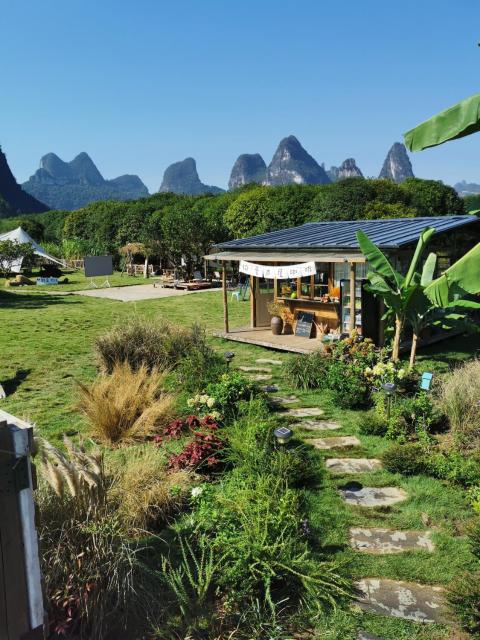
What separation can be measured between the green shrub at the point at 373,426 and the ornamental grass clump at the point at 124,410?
8.84 ft

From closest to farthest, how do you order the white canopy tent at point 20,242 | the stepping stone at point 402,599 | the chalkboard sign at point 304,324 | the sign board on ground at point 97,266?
1. the stepping stone at point 402,599
2. the chalkboard sign at point 304,324
3. the sign board on ground at point 97,266
4. the white canopy tent at point 20,242

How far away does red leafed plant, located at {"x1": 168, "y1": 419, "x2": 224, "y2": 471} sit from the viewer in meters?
5.91

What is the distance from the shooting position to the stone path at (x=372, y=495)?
17.8ft

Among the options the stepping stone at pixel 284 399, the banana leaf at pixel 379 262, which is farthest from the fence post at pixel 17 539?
the banana leaf at pixel 379 262

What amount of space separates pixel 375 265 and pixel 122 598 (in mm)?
7855

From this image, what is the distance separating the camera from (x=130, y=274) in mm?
37781

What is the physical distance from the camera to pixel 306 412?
8148 mm

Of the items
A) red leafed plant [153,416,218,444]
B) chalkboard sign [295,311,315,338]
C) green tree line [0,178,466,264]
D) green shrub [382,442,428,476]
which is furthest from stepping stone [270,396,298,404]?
green tree line [0,178,466,264]

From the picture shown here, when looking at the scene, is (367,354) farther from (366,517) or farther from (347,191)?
(347,191)

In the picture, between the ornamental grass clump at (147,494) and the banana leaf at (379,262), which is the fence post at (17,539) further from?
the banana leaf at (379,262)

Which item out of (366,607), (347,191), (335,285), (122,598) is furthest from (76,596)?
(347,191)

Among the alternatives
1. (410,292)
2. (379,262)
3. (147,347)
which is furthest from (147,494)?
(379,262)

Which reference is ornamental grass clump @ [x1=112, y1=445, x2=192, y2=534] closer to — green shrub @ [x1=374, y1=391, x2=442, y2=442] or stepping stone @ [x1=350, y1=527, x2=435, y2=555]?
stepping stone @ [x1=350, y1=527, x2=435, y2=555]

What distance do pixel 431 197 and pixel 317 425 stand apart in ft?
107
